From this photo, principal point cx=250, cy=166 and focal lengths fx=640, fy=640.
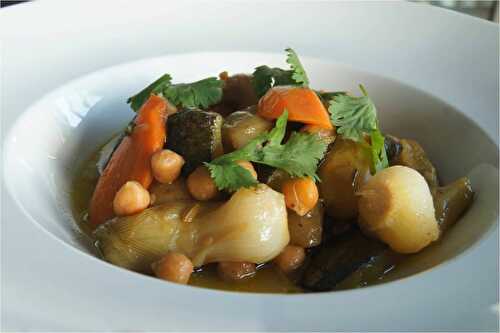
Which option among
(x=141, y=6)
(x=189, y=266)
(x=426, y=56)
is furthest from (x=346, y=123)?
(x=141, y=6)

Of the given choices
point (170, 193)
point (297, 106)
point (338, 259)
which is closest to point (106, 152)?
point (170, 193)

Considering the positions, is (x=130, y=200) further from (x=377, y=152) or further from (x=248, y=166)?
(x=377, y=152)

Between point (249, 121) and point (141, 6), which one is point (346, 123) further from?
point (141, 6)

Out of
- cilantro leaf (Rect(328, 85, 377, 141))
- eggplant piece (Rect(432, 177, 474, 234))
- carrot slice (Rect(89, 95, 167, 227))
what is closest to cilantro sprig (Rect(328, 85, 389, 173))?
cilantro leaf (Rect(328, 85, 377, 141))

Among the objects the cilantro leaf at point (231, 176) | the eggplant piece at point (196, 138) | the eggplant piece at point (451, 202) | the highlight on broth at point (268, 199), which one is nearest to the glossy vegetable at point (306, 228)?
the highlight on broth at point (268, 199)

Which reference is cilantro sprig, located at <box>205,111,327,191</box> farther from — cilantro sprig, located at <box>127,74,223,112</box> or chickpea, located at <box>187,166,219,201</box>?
cilantro sprig, located at <box>127,74,223,112</box>

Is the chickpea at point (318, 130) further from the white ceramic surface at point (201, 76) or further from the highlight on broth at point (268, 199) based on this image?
the white ceramic surface at point (201, 76)

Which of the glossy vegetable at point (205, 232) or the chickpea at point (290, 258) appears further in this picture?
the chickpea at point (290, 258)
